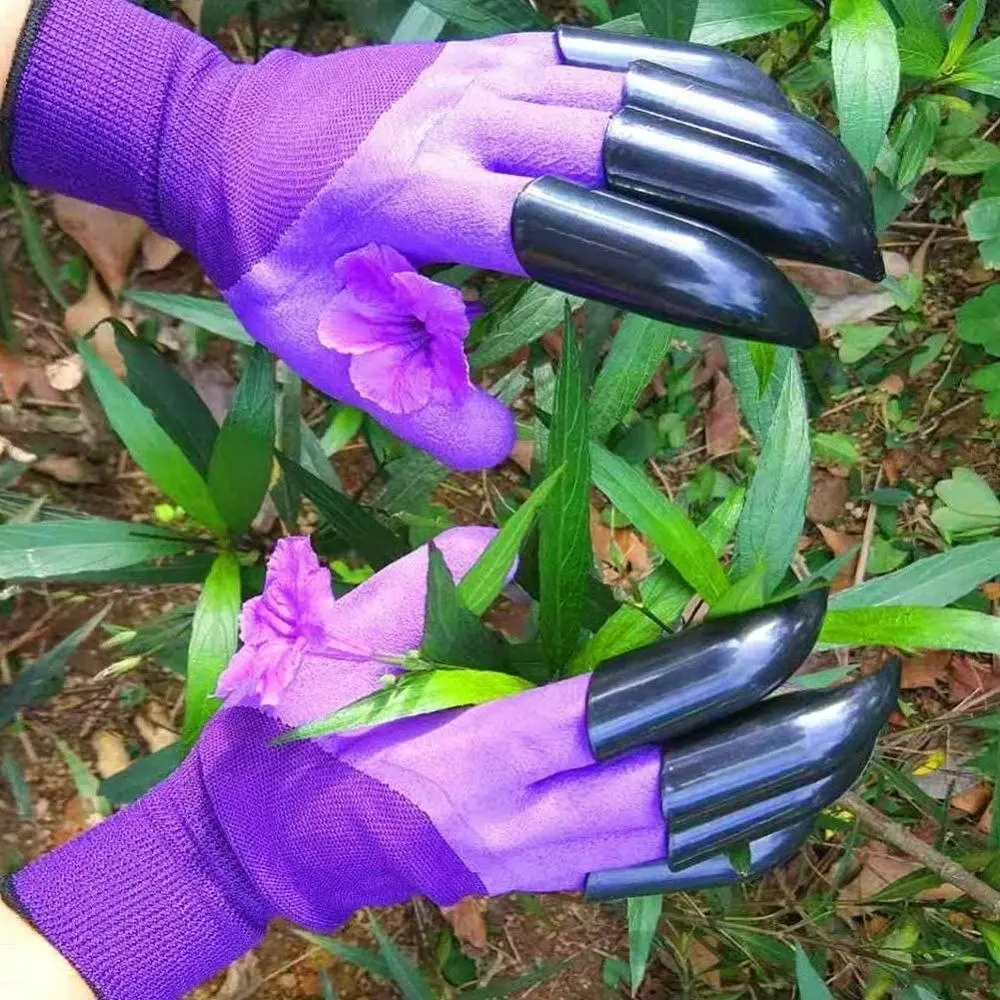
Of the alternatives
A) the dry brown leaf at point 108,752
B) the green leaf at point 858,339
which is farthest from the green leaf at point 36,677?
the green leaf at point 858,339

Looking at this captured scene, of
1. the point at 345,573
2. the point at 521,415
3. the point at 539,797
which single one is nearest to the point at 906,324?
the point at 521,415

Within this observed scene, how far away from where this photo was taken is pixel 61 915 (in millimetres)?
1005

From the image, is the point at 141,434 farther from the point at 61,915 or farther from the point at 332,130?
the point at 61,915

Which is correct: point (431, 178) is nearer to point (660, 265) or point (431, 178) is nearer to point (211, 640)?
point (660, 265)

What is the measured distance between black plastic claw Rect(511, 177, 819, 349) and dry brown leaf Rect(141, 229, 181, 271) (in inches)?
30.1

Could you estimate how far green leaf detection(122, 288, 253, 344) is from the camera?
1178mm

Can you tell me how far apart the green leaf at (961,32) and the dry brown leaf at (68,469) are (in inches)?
43.2

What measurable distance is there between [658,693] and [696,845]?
138mm

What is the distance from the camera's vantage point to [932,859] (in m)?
1.09

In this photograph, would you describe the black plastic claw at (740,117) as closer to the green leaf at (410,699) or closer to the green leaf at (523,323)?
the green leaf at (523,323)

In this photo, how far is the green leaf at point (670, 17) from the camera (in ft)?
3.05

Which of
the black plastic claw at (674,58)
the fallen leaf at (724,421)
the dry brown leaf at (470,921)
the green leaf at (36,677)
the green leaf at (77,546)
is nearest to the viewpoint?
the black plastic claw at (674,58)

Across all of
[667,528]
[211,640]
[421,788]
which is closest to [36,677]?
[211,640]

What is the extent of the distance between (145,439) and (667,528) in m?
0.49
